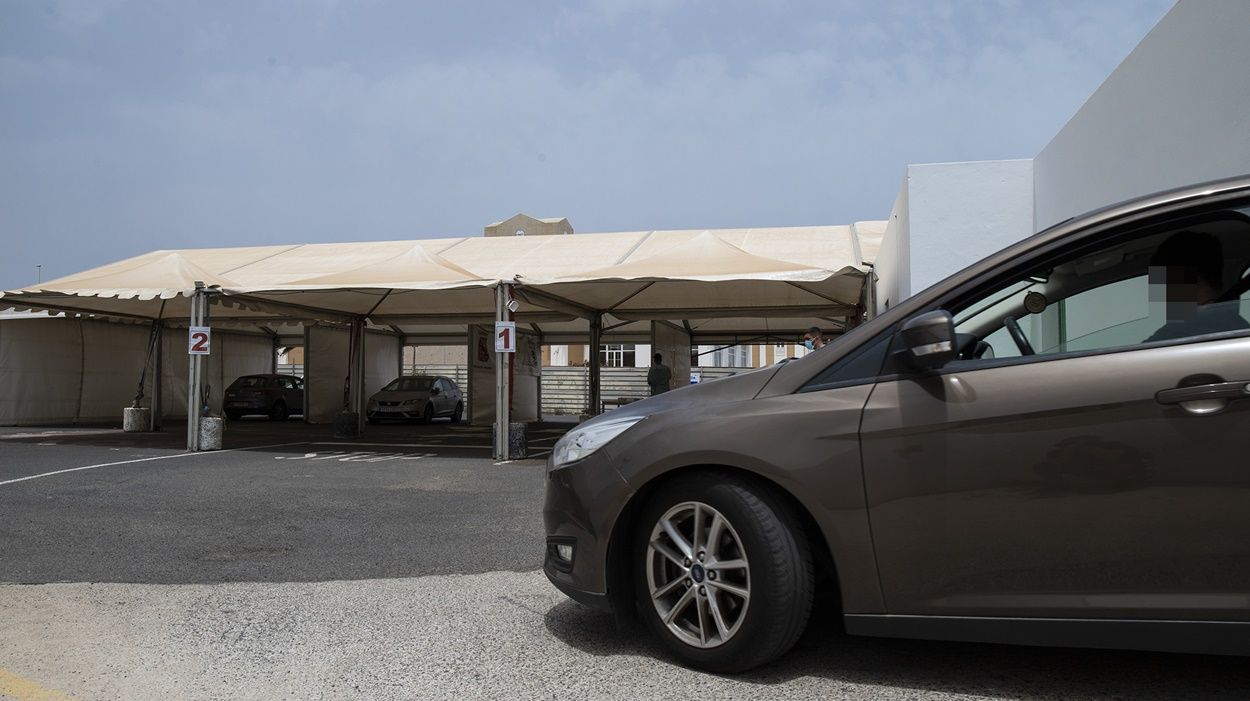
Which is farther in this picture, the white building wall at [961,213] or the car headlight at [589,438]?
the white building wall at [961,213]

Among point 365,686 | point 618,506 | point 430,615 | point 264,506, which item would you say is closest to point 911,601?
point 618,506

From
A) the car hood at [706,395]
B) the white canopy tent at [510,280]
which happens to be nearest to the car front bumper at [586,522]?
the car hood at [706,395]

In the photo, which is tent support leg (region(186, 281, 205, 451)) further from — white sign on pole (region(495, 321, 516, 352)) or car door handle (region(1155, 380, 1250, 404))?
car door handle (region(1155, 380, 1250, 404))

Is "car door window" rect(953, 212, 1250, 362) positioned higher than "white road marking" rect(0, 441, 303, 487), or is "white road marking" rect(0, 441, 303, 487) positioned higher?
"car door window" rect(953, 212, 1250, 362)

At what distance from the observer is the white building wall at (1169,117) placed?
188 inches

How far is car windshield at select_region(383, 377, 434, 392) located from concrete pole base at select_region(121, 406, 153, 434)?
609 centimetres

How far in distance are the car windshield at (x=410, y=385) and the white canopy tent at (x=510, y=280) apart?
137 inches

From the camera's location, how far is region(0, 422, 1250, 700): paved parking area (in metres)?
3.08

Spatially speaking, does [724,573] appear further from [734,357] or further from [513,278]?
[734,357]

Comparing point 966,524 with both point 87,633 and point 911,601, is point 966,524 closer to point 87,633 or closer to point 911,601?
point 911,601

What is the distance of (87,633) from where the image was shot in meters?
3.85

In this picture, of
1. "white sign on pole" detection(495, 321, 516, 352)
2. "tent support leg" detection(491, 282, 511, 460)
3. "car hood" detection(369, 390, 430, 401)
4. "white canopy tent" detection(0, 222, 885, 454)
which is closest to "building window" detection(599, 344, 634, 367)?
"car hood" detection(369, 390, 430, 401)

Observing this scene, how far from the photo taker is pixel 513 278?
12.7m

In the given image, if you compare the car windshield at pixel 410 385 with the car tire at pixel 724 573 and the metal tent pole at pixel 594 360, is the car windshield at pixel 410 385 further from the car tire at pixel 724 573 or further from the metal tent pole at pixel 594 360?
the car tire at pixel 724 573
